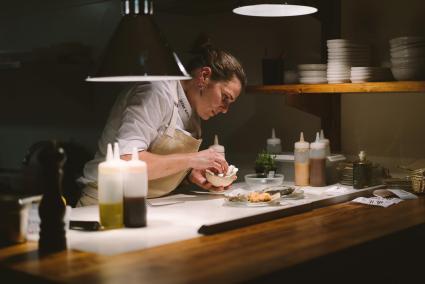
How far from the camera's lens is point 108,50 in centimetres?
224

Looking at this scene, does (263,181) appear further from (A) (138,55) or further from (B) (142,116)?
(A) (138,55)

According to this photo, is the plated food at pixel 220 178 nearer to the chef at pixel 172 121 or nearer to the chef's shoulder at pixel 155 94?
the chef at pixel 172 121

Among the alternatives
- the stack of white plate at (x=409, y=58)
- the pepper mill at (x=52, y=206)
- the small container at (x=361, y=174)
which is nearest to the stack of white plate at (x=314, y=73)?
the stack of white plate at (x=409, y=58)

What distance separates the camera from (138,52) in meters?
2.18

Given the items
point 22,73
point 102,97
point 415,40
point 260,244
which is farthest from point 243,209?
point 22,73

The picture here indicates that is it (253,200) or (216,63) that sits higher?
(216,63)

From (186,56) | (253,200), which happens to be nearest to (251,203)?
(253,200)

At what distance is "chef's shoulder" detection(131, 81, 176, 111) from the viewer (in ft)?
9.60

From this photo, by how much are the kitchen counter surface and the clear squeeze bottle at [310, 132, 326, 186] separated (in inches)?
33.5

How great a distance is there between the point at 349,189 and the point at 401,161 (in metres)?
0.73

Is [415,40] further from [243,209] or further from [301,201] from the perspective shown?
[243,209]

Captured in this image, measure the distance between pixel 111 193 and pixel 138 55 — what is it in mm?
509

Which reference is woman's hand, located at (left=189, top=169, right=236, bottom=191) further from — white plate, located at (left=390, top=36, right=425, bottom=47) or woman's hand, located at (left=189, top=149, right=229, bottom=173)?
white plate, located at (left=390, top=36, right=425, bottom=47)

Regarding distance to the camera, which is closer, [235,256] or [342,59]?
[235,256]
